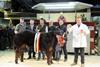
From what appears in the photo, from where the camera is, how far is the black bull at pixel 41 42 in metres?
9.69

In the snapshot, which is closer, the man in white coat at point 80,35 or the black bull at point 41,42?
the man in white coat at point 80,35

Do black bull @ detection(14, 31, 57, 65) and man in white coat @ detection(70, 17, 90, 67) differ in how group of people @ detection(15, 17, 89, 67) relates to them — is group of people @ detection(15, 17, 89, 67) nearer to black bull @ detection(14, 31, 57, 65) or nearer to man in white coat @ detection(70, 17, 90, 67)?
man in white coat @ detection(70, 17, 90, 67)

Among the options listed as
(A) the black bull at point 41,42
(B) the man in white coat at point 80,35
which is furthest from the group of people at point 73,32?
(A) the black bull at point 41,42

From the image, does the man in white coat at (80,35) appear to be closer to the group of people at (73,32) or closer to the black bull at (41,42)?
the group of people at (73,32)

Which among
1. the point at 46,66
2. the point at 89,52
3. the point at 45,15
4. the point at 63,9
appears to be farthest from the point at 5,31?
the point at 46,66

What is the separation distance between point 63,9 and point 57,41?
182 inches

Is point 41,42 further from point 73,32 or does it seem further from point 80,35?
point 80,35

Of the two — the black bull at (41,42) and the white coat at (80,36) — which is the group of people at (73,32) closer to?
the white coat at (80,36)

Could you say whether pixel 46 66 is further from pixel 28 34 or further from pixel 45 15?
pixel 45 15

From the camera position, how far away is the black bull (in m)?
9.69

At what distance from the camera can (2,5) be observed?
16.5 metres

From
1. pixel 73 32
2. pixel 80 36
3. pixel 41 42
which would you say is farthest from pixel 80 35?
pixel 41 42

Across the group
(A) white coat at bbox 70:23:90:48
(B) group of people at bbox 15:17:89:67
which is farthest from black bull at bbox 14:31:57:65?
(A) white coat at bbox 70:23:90:48

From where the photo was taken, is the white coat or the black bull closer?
the white coat
